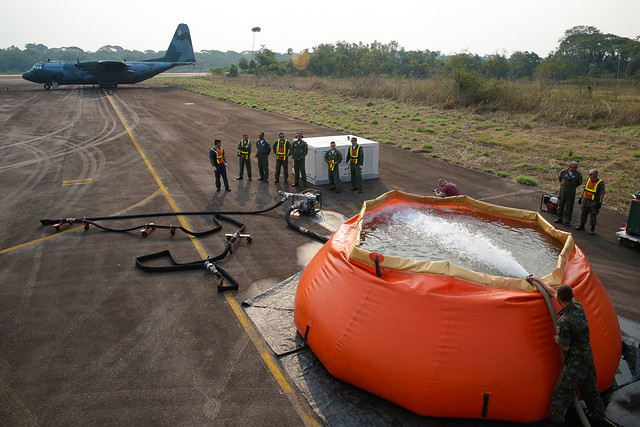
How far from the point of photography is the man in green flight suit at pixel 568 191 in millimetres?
11930

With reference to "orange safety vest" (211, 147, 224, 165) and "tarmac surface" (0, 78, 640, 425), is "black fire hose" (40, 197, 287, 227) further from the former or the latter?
"orange safety vest" (211, 147, 224, 165)

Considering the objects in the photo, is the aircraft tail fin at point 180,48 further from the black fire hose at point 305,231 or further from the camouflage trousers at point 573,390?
the camouflage trousers at point 573,390

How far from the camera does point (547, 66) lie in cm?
3559

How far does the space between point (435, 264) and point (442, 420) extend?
195 centimetres

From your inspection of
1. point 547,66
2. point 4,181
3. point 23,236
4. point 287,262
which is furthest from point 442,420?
point 547,66

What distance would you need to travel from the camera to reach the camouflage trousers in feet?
15.5

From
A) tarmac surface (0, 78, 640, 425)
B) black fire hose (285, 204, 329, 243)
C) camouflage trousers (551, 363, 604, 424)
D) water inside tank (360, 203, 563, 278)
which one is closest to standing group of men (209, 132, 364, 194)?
tarmac surface (0, 78, 640, 425)

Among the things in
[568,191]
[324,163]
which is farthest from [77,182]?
[568,191]

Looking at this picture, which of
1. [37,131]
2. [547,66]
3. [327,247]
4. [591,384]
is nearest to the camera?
[591,384]

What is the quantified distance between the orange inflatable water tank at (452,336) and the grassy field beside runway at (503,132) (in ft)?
36.3

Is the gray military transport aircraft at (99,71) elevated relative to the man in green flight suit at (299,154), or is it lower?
elevated

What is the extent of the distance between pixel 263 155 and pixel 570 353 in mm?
13252

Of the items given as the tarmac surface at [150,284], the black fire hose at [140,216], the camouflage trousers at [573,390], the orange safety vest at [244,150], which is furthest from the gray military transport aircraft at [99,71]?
the camouflage trousers at [573,390]

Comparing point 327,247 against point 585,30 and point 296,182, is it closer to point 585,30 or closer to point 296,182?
point 296,182
